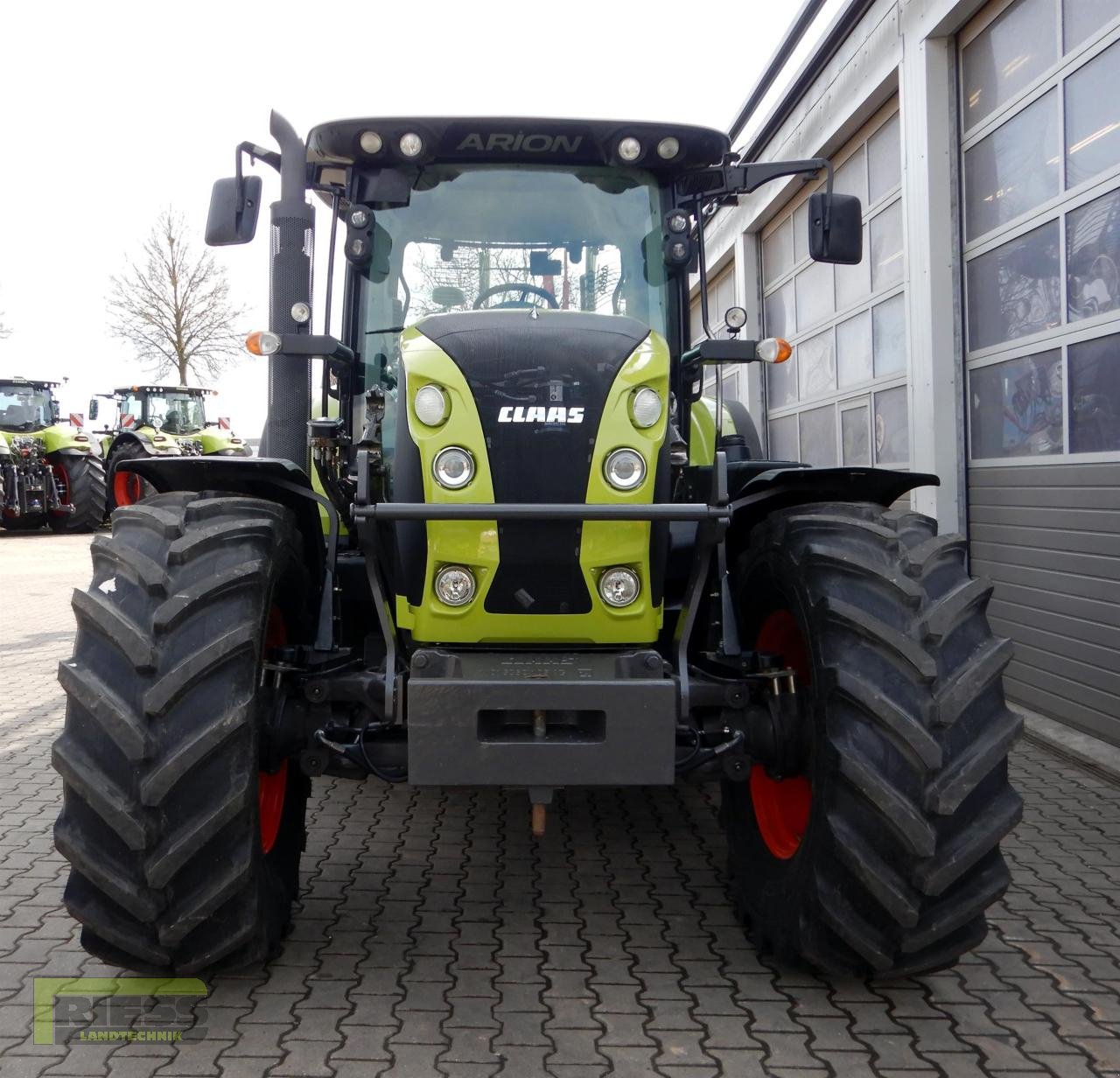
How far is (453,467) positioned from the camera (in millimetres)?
3092

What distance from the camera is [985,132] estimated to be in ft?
21.8

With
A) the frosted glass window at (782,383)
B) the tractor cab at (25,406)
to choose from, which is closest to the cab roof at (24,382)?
the tractor cab at (25,406)

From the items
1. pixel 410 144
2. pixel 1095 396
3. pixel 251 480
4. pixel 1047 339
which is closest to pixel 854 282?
pixel 1047 339

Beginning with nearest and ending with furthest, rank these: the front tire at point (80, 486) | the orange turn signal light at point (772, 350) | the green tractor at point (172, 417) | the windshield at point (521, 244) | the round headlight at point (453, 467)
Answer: the round headlight at point (453, 467) < the orange turn signal light at point (772, 350) < the windshield at point (521, 244) < the front tire at point (80, 486) < the green tractor at point (172, 417)

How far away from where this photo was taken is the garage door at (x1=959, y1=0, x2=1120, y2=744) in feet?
17.9

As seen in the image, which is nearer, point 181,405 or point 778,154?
point 778,154

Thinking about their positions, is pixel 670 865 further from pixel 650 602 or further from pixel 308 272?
pixel 308 272

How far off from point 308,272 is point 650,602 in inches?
65.9

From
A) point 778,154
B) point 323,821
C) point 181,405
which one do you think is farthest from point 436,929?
point 181,405

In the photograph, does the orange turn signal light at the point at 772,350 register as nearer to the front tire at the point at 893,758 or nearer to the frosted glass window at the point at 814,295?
the front tire at the point at 893,758

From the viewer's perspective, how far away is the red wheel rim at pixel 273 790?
3.38m

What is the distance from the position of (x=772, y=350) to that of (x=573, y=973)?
2.00 m

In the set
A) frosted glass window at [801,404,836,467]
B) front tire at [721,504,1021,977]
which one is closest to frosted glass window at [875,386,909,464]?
frosted glass window at [801,404,836,467]

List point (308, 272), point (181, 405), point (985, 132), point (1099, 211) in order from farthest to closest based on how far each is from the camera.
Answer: point (181, 405), point (985, 132), point (1099, 211), point (308, 272)
